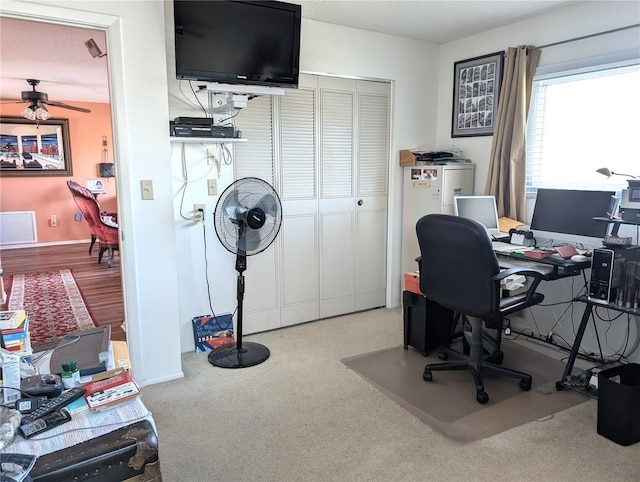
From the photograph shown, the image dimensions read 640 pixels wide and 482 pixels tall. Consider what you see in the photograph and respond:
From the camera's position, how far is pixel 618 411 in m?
2.15

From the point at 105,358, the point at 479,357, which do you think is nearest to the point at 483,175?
the point at 479,357

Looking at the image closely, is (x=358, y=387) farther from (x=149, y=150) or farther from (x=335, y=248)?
(x=149, y=150)

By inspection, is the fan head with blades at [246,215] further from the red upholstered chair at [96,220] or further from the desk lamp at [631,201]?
the red upholstered chair at [96,220]

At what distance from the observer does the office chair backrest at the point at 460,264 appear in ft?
7.76

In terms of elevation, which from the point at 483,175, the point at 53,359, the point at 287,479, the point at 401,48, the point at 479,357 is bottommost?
the point at 287,479

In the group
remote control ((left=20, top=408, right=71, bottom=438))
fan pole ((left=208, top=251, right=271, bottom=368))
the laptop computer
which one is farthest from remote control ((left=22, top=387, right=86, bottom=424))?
the laptop computer

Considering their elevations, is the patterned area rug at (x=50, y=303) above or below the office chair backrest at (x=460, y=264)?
below

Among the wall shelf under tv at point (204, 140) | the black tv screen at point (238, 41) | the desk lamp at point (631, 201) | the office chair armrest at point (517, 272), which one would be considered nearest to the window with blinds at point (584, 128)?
the desk lamp at point (631, 201)

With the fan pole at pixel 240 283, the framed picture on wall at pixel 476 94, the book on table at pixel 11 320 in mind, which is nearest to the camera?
the book on table at pixel 11 320

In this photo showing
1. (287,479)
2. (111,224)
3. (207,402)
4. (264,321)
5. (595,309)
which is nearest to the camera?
(287,479)

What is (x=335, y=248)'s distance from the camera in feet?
12.9

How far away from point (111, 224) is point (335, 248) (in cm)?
345

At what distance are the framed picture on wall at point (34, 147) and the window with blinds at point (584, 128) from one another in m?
7.04

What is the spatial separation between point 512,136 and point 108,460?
3.38 metres
